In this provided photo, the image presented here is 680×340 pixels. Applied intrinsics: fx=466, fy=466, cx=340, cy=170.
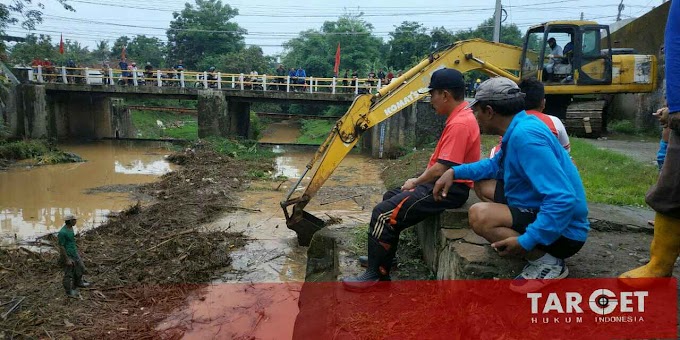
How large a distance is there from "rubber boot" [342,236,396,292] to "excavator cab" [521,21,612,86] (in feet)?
30.1

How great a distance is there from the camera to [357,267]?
3.79m

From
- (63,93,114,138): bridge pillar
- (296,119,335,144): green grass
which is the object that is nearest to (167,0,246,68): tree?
(296,119,335,144): green grass

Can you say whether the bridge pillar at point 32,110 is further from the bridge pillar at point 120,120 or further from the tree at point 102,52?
the tree at point 102,52

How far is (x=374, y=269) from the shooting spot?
10.5 ft

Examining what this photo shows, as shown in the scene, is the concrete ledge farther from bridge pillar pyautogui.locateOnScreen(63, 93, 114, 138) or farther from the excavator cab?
bridge pillar pyautogui.locateOnScreen(63, 93, 114, 138)

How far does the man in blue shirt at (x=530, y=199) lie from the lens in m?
2.24

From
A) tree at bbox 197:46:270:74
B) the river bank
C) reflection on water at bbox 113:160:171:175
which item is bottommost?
reflection on water at bbox 113:160:171:175

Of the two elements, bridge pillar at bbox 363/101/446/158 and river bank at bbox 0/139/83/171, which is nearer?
river bank at bbox 0/139/83/171

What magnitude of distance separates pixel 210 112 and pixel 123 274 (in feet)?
47.3

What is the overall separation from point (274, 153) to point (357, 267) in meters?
16.6

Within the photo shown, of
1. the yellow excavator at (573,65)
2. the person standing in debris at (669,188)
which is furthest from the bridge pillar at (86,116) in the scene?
the person standing in debris at (669,188)

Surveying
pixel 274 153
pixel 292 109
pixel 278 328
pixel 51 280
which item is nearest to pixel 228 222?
pixel 51 280

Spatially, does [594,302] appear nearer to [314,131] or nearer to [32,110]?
[32,110]

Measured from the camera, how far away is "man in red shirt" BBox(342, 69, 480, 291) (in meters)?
3.15
